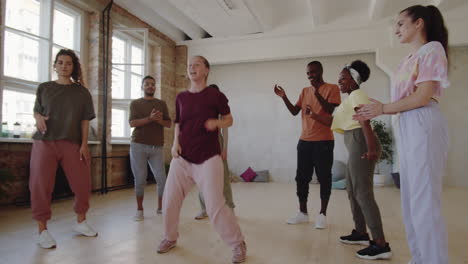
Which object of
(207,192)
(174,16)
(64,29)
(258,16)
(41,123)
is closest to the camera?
(207,192)

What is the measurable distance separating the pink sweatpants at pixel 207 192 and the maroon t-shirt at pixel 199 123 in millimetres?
58

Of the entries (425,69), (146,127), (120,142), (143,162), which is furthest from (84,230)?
(120,142)

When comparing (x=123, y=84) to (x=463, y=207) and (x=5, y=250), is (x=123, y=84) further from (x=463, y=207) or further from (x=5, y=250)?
(x=463, y=207)

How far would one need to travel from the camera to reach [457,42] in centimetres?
589

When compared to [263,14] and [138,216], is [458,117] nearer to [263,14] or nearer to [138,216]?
[263,14]

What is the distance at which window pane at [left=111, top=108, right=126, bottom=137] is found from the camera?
569 centimetres

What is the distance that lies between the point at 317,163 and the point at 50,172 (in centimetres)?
215

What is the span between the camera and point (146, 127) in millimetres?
3195

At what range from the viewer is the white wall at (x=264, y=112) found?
7.29m

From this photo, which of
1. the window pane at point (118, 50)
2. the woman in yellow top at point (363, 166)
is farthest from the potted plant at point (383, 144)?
the window pane at point (118, 50)

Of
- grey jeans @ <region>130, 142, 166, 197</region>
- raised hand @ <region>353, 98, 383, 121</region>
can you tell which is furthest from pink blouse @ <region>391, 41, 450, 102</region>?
grey jeans @ <region>130, 142, 166, 197</region>

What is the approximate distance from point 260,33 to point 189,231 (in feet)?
17.4

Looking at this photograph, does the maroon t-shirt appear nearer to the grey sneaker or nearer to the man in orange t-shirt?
the grey sneaker

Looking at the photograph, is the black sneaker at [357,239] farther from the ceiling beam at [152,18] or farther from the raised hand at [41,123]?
the ceiling beam at [152,18]
